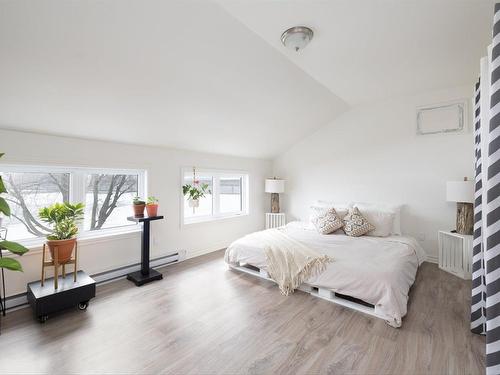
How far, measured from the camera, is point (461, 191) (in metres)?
2.99

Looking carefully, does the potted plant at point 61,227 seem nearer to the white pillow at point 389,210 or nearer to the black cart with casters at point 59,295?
the black cart with casters at point 59,295

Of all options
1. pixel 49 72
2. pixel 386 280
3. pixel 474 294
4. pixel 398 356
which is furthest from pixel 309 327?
pixel 49 72

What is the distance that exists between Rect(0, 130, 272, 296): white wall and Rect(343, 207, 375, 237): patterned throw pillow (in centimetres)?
202

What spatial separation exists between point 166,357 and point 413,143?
162 inches

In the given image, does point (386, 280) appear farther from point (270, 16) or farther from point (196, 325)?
point (270, 16)

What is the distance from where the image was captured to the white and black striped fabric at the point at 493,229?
96cm

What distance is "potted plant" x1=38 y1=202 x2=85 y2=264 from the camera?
226 centimetres

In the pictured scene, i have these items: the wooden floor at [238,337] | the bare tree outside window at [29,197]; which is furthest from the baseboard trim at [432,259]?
the bare tree outside window at [29,197]

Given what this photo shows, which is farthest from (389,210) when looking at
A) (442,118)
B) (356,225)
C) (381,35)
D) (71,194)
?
(71,194)

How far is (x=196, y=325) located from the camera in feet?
6.83

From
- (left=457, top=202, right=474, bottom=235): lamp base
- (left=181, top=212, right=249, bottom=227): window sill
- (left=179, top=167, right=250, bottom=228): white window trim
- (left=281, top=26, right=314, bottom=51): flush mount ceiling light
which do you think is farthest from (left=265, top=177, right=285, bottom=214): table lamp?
(left=281, top=26, right=314, bottom=51): flush mount ceiling light

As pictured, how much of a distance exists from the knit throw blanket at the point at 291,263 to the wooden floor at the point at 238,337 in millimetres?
170

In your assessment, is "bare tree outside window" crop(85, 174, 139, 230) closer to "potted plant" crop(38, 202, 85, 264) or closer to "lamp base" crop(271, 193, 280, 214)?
"potted plant" crop(38, 202, 85, 264)

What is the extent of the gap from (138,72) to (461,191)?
3801 mm
